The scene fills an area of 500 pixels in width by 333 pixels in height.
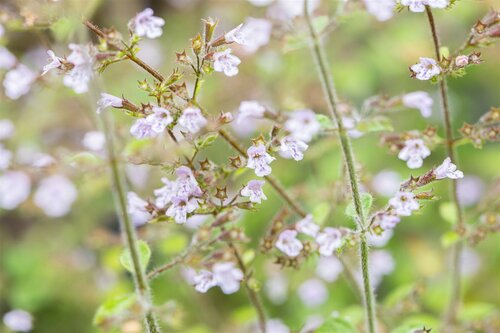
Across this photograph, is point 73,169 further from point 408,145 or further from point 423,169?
point 423,169

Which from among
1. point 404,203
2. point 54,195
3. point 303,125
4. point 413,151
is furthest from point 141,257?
point 54,195

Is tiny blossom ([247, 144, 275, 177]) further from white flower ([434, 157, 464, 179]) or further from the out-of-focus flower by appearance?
the out-of-focus flower

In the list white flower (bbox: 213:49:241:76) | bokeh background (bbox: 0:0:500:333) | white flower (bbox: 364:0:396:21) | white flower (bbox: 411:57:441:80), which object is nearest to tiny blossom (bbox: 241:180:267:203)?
white flower (bbox: 213:49:241:76)

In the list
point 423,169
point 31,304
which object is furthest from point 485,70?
point 31,304

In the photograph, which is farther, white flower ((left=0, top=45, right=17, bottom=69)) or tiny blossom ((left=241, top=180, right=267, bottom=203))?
white flower ((left=0, top=45, right=17, bottom=69))

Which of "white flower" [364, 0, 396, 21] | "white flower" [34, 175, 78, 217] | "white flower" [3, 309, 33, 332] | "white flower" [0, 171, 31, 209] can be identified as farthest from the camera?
"white flower" [34, 175, 78, 217]

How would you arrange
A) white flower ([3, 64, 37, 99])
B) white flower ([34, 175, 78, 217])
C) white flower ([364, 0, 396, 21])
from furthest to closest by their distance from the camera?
white flower ([34, 175, 78, 217]), white flower ([3, 64, 37, 99]), white flower ([364, 0, 396, 21])

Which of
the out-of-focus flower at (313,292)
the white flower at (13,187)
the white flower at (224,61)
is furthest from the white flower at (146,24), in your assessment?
the out-of-focus flower at (313,292)
